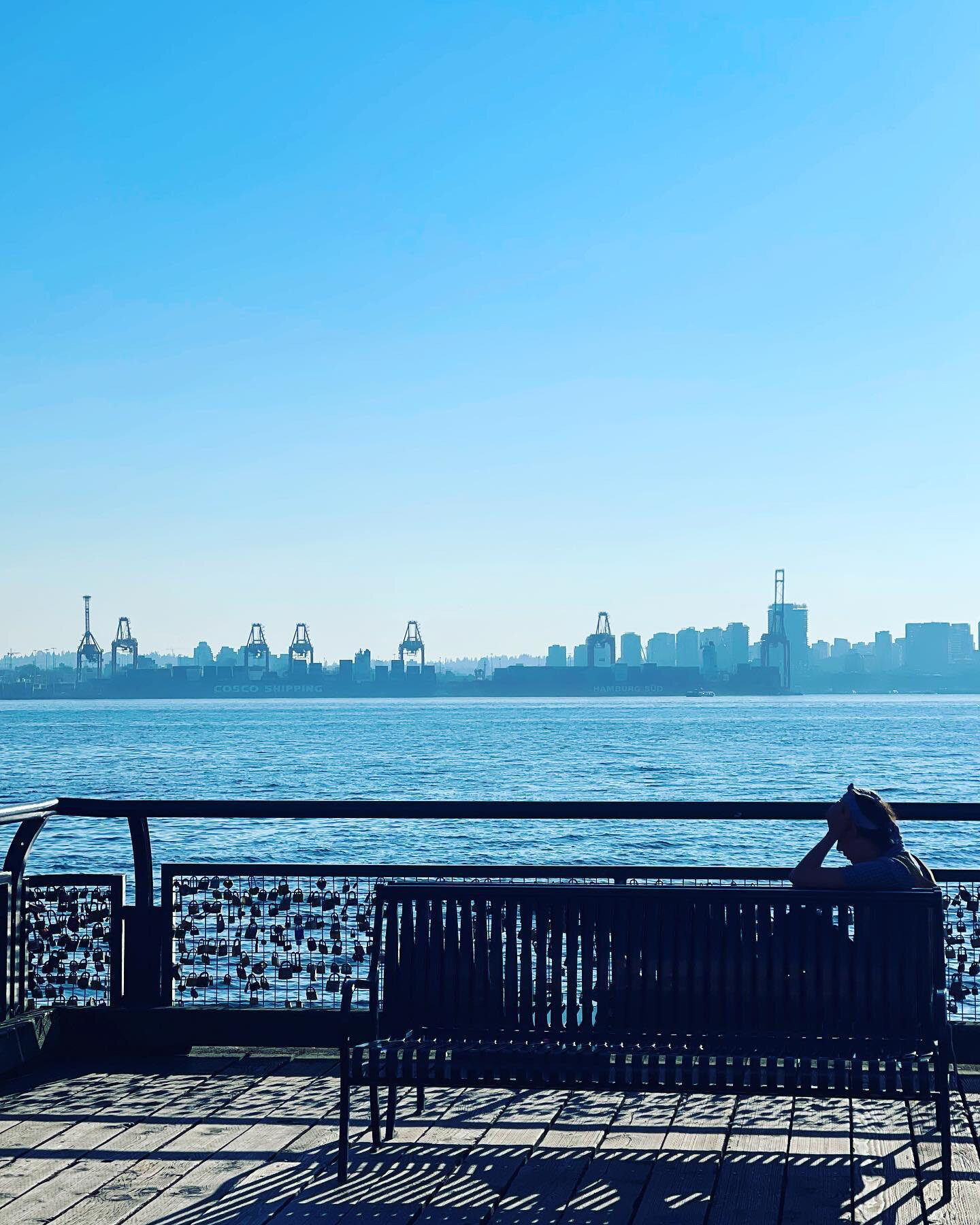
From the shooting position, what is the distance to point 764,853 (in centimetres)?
3092

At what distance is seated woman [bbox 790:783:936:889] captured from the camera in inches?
166

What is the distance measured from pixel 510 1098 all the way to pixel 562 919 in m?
1.08

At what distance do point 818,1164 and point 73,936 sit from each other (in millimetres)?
3016

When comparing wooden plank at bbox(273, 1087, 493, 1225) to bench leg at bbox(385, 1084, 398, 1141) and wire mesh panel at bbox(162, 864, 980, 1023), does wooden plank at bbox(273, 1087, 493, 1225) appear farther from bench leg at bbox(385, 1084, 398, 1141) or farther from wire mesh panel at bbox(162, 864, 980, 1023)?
wire mesh panel at bbox(162, 864, 980, 1023)

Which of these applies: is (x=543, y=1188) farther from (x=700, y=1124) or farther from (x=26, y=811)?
(x=26, y=811)

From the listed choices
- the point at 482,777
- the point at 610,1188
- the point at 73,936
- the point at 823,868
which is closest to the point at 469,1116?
the point at 610,1188

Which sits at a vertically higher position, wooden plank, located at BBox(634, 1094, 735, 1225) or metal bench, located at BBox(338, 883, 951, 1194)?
metal bench, located at BBox(338, 883, 951, 1194)

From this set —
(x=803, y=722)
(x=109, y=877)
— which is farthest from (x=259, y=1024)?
(x=803, y=722)

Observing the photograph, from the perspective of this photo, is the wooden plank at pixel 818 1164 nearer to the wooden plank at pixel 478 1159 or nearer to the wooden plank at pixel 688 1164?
the wooden plank at pixel 688 1164

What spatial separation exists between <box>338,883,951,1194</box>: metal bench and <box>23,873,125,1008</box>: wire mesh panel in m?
1.66

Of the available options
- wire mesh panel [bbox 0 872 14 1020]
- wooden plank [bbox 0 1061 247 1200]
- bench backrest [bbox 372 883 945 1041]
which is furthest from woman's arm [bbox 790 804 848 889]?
wire mesh panel [bbox 0 872 14 1020]

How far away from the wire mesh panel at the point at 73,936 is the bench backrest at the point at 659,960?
66.0 inches

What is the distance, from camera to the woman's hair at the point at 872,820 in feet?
14.2

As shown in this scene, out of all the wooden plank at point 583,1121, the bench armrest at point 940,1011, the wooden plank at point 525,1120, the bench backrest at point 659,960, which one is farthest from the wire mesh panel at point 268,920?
the bench armrest at point 940,1011
